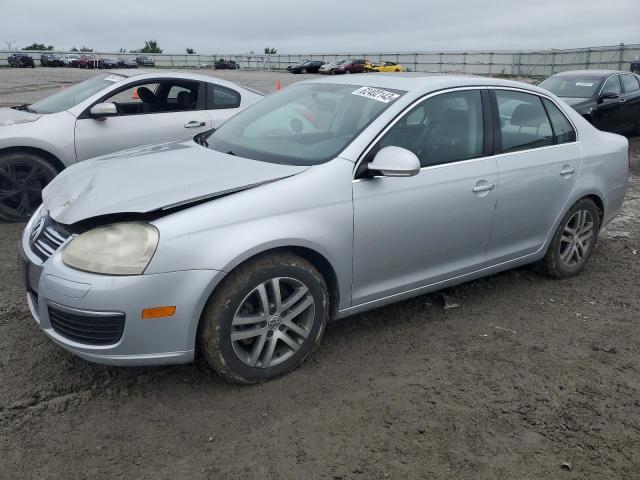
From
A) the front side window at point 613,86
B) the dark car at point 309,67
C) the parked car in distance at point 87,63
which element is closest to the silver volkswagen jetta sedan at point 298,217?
the front side window at point 613,86

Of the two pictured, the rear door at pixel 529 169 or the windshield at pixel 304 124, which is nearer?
the windshield at pixel 304 124

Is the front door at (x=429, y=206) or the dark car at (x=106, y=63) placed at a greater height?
the dark car at (x=106, y=63)

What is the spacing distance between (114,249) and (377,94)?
1.89 meters

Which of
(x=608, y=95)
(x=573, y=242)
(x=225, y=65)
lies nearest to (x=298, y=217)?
(x=573, y=242)

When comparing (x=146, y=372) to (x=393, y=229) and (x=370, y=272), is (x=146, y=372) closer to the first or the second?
(x=370, y=272)

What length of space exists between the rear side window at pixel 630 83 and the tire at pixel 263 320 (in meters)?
11.0

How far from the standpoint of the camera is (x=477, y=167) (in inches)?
148

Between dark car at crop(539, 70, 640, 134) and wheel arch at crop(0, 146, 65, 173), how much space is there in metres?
8.79

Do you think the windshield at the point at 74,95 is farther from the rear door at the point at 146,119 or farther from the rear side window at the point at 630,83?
the rear side window at the point at 630,83

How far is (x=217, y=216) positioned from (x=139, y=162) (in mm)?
1029

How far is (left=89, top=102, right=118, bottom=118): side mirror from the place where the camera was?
5.87 m

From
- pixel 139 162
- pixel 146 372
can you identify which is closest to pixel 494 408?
pixel 146 372

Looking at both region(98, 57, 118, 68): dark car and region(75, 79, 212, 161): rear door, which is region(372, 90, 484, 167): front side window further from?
region(98, 57, 118, 68): dark car

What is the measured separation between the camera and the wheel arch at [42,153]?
561cm
